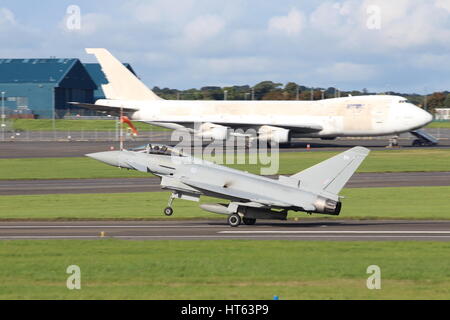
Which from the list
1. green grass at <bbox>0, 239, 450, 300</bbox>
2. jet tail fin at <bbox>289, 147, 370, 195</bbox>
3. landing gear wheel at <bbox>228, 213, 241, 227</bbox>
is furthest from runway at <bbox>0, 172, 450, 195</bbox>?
green grass at <bbox>0, 239, 450, 300</bbox>

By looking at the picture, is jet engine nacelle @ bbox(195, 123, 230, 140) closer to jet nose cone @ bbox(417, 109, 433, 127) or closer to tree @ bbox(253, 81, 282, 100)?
jet nose cone @ bbox(417, 109, 433, 127)

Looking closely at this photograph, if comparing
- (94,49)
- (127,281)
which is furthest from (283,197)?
(94,49)

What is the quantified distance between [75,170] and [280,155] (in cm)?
1950

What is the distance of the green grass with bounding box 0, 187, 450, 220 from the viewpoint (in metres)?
31.6

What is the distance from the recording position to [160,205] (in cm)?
3569

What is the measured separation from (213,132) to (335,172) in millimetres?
44834

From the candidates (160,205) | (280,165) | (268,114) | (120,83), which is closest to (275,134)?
(268,114)

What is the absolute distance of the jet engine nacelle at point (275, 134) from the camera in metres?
71.4

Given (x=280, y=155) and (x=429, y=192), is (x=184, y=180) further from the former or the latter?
(x=280, y=155)

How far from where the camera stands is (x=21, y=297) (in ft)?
52.7

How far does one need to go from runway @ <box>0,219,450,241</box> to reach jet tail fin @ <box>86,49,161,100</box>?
48782 mm

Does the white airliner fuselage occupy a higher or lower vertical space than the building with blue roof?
lower

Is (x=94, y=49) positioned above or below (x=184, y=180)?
above

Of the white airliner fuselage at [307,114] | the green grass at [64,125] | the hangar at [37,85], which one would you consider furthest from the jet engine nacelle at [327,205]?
the hangar at [37,85]
